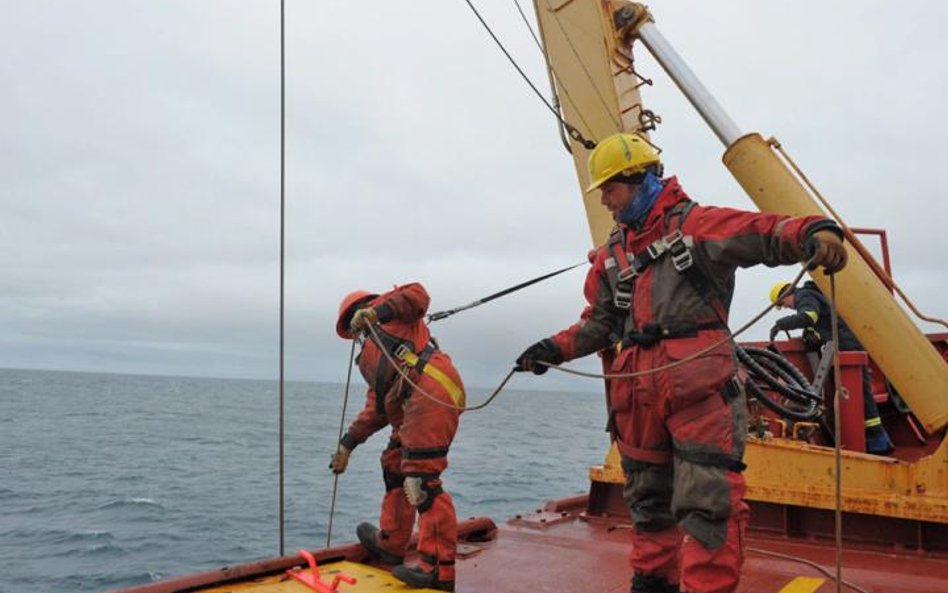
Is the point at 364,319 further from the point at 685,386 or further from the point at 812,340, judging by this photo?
the point at 812,340

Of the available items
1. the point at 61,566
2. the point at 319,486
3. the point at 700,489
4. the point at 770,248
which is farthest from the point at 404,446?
the point at 319,486

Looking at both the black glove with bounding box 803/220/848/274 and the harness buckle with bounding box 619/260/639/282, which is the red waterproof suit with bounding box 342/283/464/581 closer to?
the harness buckle with bounding box 619/260/639/282

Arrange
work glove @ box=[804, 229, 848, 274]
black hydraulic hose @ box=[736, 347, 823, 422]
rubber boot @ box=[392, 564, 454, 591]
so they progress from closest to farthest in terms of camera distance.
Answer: work glove @ box=[804, 229, 848, 274]
rubber boot @ box=[392, 564, 454, 591]
black hydraulic hose @ box=[736, 347, 823, 422]

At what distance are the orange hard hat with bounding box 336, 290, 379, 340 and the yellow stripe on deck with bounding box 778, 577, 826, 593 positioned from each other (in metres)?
2.68

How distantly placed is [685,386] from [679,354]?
12 centimetres

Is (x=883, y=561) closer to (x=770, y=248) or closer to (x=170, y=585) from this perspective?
(x=770, y=248)

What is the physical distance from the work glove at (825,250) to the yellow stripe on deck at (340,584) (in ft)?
7.35

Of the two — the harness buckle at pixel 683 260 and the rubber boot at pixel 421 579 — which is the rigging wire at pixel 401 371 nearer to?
the rubber boot at pixel 421 579

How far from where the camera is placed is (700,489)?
2393mm

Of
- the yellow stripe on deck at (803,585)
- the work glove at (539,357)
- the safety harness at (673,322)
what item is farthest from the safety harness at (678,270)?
the yellow stripe on deck at (803,585)

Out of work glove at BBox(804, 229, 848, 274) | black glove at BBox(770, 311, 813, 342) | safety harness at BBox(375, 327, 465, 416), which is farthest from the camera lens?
black glove at BBox(770, 311, 813, 342)

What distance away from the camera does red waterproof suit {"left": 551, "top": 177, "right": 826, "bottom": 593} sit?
2375 mm

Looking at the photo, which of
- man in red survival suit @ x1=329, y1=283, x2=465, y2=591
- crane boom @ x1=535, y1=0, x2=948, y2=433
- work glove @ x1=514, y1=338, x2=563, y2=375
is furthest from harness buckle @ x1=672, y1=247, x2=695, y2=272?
crane boom @ x1=535, y1=0, x2=948, y2=433

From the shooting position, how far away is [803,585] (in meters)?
3.53
